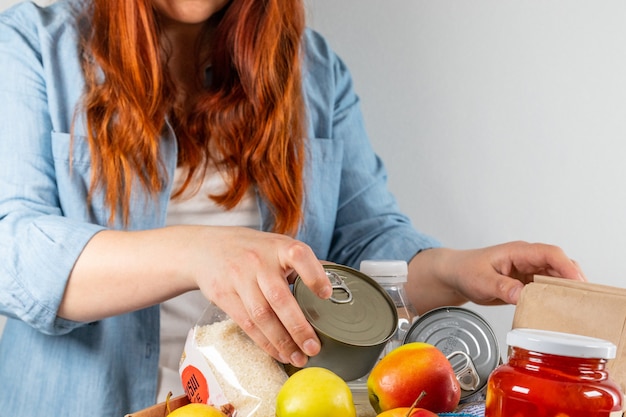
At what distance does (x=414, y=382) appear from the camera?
2.38ft

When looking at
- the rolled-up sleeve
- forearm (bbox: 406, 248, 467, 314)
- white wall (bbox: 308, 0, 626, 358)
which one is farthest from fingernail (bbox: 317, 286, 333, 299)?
white wall (bbox: 308, 0, 626, 358)

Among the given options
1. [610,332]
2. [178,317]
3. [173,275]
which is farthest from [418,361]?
[178,317]

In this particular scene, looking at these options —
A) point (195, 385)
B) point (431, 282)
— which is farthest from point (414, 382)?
point (431, 282)

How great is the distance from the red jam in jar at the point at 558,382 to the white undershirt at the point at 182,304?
74 cm

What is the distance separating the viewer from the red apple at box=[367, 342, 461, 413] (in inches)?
28.5

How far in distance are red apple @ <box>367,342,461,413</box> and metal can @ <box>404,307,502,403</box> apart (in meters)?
0.11

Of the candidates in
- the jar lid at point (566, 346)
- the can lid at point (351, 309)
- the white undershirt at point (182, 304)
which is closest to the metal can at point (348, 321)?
the can lid at point (351, 309)

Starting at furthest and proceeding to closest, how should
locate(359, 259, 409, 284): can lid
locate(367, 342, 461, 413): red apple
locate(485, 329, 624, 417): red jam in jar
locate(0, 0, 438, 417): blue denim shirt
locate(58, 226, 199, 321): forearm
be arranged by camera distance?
locate(0, 0, 438, 417): blue denim shirt < locate(359, 259, 409, 284): can lid < locate(58, 226, 199, 321): forearm < locate(367, 342, 461, 413): red apple < locate(485, 329, 624, 417): red jam in jar

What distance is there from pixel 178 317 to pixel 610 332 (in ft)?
2.39

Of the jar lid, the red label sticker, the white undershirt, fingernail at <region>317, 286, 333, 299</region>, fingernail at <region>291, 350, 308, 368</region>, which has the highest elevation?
the jar lid

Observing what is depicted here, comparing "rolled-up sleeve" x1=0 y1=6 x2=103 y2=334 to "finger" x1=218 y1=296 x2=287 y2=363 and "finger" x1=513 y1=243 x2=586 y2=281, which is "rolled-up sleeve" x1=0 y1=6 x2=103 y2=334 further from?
"finger" x1=513 y1=243 x2=586 y2=281

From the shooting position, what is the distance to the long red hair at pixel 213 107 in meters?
1.19

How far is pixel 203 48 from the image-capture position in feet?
4.52

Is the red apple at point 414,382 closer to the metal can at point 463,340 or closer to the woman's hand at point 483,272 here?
the metal can at point 463,340
